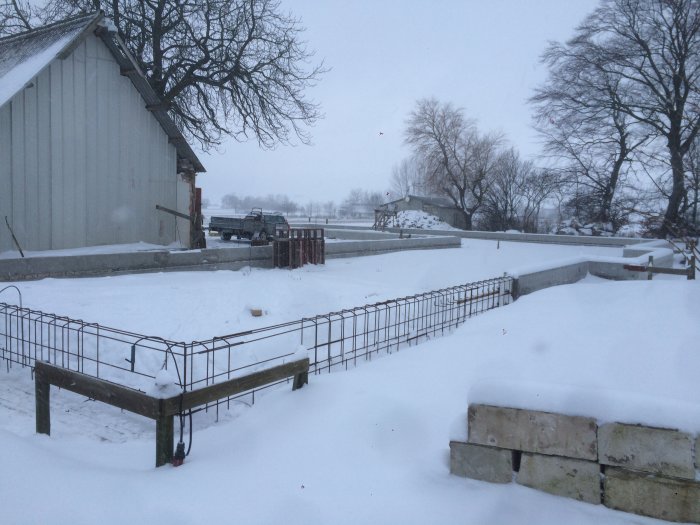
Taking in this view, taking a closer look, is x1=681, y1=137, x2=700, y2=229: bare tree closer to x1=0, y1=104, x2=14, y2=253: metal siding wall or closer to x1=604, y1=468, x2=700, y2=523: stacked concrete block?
x1=604, y1=468, x2=700, y2=523: stacked concrete block

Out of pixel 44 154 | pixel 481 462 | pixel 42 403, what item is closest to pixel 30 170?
pixel 44 154

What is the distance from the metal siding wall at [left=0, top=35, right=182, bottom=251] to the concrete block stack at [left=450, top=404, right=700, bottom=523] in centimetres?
1179

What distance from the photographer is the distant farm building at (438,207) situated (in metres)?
48.4

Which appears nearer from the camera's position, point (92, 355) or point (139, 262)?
point (92, 355)

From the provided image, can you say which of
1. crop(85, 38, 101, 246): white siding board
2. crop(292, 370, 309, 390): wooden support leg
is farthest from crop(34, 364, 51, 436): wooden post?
crop(85, 38, 101, 246): white siding board

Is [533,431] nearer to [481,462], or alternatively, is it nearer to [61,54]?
[481,462]

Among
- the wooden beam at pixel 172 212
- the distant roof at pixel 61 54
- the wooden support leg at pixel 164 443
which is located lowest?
the wooden support leg at pixel 164 443

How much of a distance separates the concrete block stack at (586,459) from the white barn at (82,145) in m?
11.7

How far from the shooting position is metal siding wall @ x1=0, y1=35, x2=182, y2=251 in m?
12.0

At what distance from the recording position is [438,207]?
168 ft

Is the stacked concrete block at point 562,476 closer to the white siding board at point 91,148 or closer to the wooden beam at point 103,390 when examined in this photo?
the wooden beam at point 103,390

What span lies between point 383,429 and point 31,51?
45.8 feet

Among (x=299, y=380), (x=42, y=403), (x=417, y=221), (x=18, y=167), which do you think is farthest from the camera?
(x=417, y=221)

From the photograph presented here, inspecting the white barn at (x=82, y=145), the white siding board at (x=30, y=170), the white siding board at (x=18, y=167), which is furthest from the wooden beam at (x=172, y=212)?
the white siding board at (x=18, y=167)
